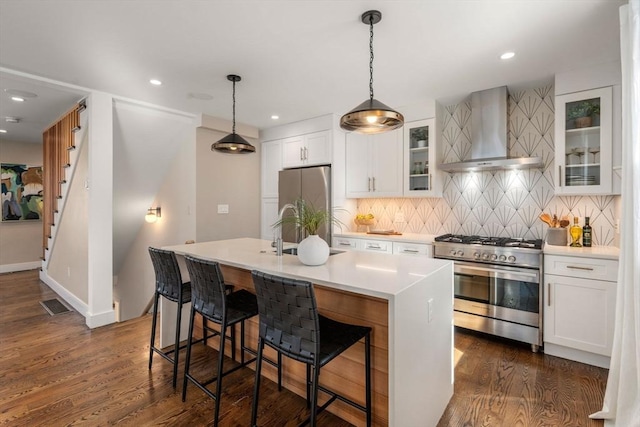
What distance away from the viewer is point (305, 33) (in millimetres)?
2283

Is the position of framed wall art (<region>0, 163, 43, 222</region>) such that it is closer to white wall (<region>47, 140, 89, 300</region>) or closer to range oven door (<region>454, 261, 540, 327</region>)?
white wall (<region>47, 140, 89, 300</region>)

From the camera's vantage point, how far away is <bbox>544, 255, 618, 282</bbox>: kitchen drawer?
8.20 feet

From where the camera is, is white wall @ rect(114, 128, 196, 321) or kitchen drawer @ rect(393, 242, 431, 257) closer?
kitchen drawer @ rect(393, 242, 431, 257)

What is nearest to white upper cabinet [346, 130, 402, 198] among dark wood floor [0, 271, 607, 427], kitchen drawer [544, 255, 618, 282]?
kitchen drawer [544, 255, 618, 282]

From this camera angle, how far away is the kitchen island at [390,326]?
1507 millimetres

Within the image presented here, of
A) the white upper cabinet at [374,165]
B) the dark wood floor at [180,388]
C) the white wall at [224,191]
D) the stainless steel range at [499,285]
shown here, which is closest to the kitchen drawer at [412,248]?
the stainless steel range at [499,285]

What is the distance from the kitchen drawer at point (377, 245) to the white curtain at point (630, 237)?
2062mm

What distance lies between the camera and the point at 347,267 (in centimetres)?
198

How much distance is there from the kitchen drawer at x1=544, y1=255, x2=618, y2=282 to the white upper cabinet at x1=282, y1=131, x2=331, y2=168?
2685mm

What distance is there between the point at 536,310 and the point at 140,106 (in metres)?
4.75

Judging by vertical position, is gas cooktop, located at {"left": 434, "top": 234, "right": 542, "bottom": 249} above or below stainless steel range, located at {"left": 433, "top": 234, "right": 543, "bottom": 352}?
above

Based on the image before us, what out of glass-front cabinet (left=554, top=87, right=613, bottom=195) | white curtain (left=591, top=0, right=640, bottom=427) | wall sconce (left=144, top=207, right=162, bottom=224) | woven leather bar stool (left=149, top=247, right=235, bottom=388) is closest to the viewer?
white curtain (left=591, top=0, right=640, bottom=427)

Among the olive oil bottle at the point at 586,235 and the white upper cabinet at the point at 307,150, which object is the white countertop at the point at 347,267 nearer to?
the olive oil bottle at the point at 586,235

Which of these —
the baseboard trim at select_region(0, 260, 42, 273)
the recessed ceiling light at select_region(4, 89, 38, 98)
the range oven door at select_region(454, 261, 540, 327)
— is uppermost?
→ the recessed ceiling light at select_region(4, 89, 38, 98)
